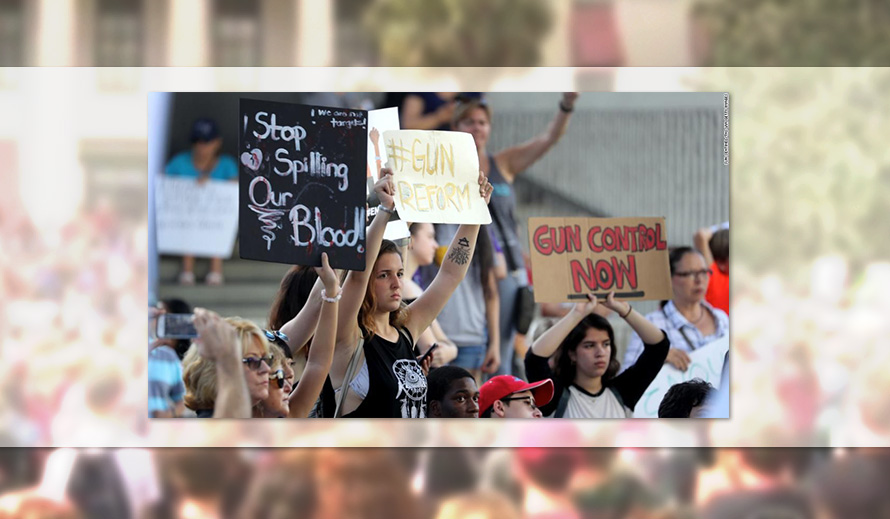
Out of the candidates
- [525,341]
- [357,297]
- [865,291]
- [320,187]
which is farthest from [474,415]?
[865,291]

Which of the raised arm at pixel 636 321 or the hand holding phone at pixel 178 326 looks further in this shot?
the raised arm at pixel 636 321

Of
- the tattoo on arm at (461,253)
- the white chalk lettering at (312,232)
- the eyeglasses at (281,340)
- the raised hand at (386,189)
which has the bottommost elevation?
the eyeglasses at (281,340)

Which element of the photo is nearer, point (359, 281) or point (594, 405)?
point (359, 281)

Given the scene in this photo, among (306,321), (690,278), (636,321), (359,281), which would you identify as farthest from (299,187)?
(690,278)

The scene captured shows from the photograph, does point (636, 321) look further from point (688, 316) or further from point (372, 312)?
point (372, 312)

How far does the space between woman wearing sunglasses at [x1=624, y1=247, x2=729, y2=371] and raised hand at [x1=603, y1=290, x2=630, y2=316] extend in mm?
115

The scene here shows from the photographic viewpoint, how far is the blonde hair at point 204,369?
5.98 m

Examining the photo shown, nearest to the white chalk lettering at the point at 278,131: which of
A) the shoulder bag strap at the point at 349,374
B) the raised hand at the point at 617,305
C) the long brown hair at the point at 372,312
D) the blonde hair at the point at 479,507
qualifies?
the long brown hair at the point at 372,312

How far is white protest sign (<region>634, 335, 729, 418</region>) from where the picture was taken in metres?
6.14

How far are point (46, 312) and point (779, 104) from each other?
3712mm

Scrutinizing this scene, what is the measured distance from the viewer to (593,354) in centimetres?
615

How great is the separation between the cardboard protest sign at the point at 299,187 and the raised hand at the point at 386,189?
0.25 feet

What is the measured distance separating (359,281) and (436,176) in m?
→ 0.62

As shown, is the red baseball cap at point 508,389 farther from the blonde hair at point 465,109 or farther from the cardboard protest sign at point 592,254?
the blonde hair at point 465,109
